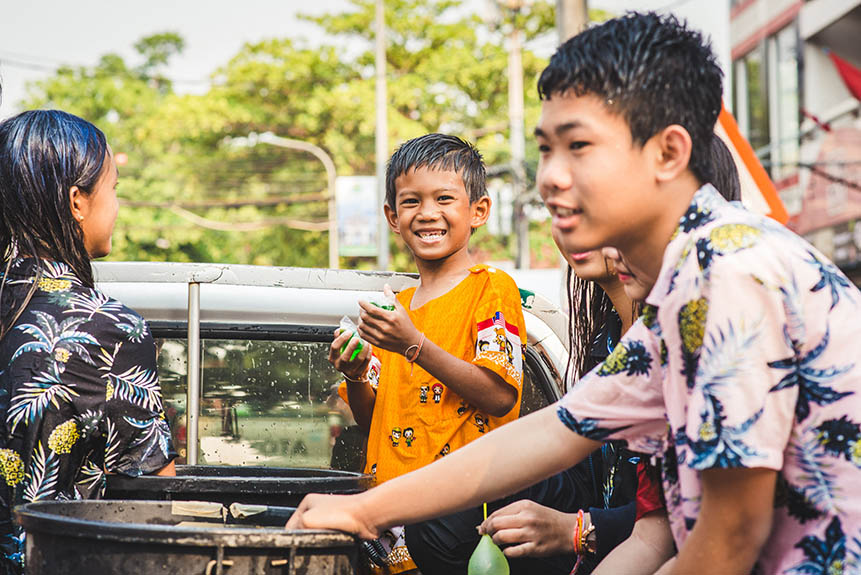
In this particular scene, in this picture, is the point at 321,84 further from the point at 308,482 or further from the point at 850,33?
the point at 308,482

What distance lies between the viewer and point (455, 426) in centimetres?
260

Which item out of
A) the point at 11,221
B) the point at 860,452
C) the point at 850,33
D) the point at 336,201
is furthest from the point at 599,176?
the point at 336,201

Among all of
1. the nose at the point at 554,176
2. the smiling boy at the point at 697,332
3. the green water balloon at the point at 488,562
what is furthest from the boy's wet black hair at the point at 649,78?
the green water balloon at the point at 488,562

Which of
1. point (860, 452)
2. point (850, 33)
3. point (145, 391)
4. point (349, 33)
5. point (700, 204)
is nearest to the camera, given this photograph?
point (860, 452)

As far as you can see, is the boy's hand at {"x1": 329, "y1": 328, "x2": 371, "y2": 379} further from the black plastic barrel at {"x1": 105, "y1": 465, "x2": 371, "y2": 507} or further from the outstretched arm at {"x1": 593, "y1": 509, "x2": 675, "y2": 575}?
the outstretched arm at {"x1": 593, "y1": 509, "x2": 675, "y2": 575}

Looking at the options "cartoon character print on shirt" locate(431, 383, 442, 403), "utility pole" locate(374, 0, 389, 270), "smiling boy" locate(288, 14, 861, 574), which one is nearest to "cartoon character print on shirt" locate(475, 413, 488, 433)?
"cartoon character print on shirt" locate(431, 383, 442, 403)

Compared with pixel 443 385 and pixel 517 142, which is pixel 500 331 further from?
pixel 517 142

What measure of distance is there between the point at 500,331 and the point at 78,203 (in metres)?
1.11

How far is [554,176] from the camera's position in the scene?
58.6 inches

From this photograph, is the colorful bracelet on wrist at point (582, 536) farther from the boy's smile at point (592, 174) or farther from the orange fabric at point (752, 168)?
the orange fabric at point (752, 168)

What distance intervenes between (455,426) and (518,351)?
0.27m


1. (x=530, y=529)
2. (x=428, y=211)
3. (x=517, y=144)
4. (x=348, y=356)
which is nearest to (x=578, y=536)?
(x=530, y=529)

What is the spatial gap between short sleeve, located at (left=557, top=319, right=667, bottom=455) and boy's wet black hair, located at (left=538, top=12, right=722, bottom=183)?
30 cm

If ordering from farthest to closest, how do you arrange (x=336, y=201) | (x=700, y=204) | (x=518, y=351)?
1. (x=336, y=201)
2. (x=518, y=351)
3. (x=700, y=204)
